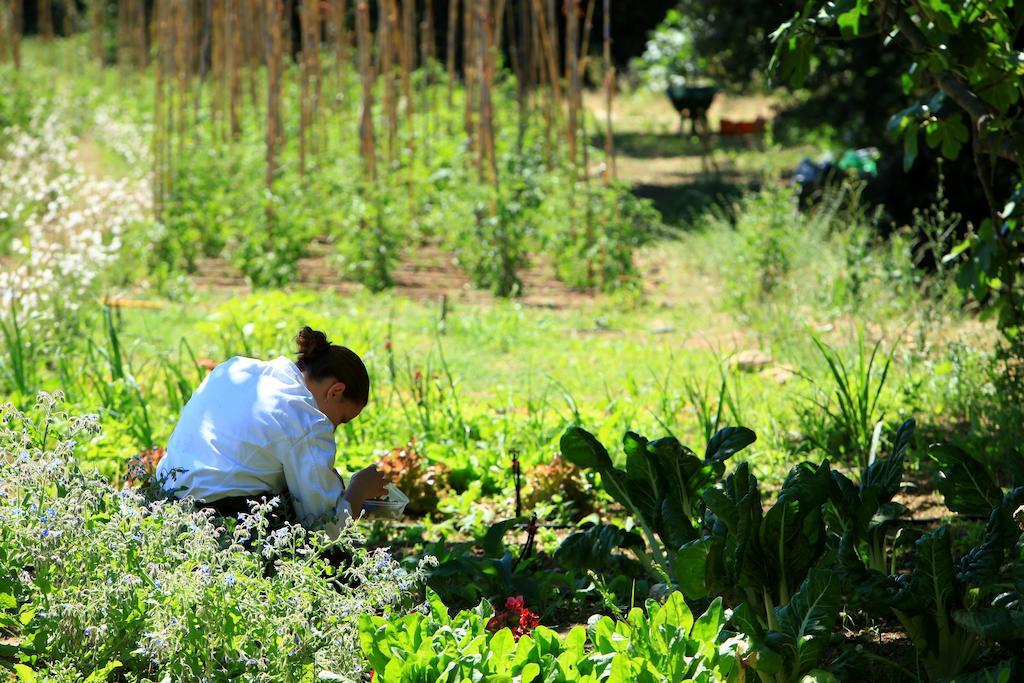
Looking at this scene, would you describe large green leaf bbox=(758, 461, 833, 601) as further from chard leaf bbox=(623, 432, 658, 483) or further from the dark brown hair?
the dark brown hair

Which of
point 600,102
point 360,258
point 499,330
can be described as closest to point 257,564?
point 499,330

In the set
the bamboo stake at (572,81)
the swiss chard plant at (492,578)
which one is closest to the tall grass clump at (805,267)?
the bamboo stake at (572,81)

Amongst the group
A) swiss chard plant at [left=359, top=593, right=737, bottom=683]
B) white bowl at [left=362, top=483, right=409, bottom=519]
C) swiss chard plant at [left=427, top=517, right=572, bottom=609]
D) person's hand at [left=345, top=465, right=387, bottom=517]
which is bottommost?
swiss chard plant at [left=427, top=517, right=572, bottom=609]

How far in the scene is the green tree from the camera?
4.11 meters

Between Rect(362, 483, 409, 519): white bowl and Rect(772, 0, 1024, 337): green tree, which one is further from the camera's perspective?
Rect(772, 0, 1024, 337): green tree

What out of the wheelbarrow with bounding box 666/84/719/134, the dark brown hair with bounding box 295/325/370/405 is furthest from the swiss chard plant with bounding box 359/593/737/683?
the wheelbarrow with bounding box 666/84/719/134

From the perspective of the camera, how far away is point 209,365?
216 inches

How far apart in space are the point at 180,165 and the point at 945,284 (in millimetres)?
6066

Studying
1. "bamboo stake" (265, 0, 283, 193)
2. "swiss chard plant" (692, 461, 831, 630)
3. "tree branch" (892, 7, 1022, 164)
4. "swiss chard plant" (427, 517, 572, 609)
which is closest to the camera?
"swiss chard plant" (692, 461, 831, 630)

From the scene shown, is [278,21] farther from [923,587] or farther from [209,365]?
[923,587]

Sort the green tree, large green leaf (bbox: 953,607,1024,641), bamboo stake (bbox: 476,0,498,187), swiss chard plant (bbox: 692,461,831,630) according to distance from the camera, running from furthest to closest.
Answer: bamboo stake (bbox: 476,0,498,187) < the green tree < swiss chard plant (bbox: 692,461,831,630) < large green leaf (bbox: 953,607,1024,641)

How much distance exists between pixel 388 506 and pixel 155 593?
1134 mm

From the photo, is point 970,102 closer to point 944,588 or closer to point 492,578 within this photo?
point 944,588

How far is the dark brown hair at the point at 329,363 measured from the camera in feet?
11.3
